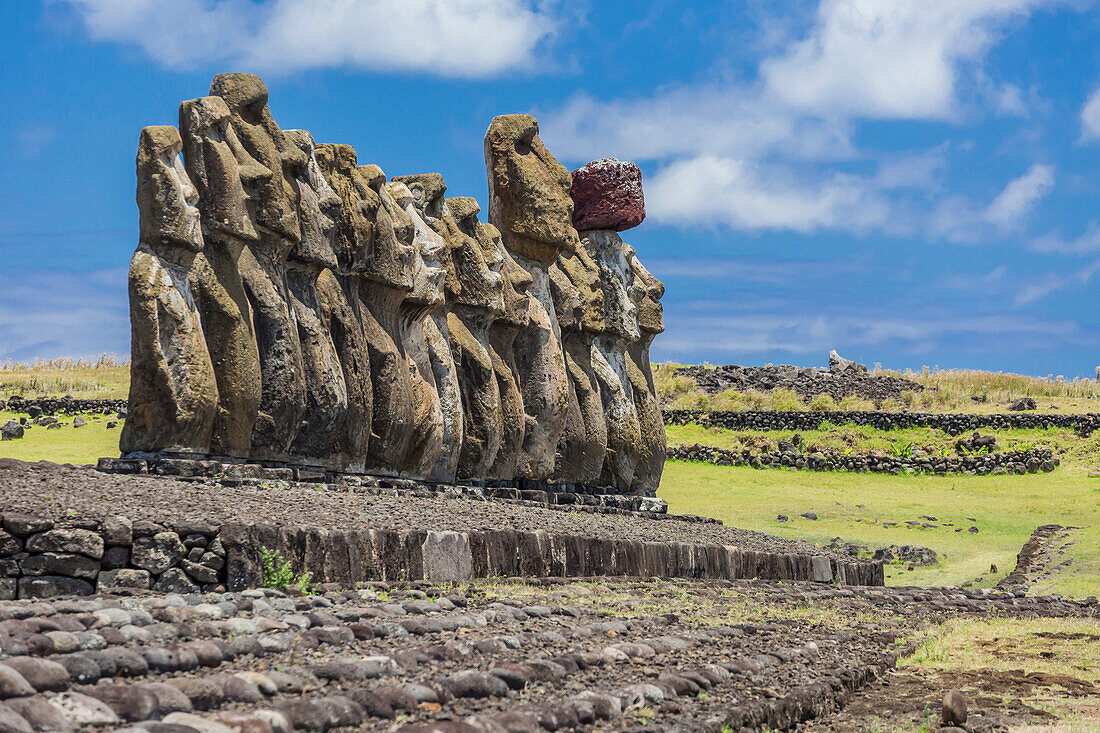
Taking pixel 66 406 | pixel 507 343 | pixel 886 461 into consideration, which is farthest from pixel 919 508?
pixel 66 406

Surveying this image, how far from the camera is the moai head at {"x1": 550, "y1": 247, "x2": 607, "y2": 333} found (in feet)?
70.5

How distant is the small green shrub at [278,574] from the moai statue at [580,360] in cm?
1304

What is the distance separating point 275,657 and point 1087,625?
9.88m

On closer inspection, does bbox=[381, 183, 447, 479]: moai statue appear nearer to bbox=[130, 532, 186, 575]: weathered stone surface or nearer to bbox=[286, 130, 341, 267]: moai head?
bbox=[286, 130, 341, 267]: moai head

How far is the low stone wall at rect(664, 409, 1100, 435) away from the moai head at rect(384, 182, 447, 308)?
26.8m

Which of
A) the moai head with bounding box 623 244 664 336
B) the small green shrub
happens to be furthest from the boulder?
the small green shrub

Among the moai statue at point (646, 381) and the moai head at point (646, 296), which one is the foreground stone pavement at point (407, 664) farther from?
the moai head at point (646, 296)

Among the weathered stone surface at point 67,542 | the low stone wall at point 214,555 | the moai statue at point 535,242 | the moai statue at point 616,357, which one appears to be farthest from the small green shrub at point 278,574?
the moai statue at point 616,357

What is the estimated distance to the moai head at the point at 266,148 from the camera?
46.3 ft

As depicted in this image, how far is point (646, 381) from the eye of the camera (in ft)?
78.3

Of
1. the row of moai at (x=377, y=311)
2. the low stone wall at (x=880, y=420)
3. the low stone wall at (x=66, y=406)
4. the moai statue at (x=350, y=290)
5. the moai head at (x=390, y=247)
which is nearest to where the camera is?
the row of moai at (x=377, y=311)

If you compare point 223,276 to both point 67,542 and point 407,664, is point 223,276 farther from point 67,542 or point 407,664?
point 407,664

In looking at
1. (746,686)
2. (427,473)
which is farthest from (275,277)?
(746,686)

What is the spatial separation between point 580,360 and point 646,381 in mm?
2174
